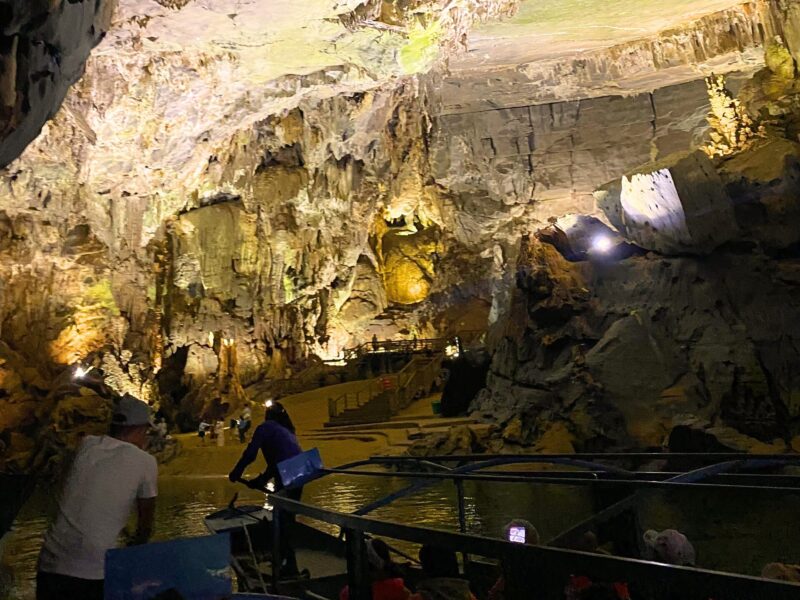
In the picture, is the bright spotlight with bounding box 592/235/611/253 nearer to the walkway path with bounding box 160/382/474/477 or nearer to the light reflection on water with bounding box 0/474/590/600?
the walkway path with bounding box 160/382/474/477

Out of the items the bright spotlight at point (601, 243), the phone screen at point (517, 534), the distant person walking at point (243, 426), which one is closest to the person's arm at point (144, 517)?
the phone screen at point (517, 534)

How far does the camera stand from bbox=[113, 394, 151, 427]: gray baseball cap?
2809 millimetres

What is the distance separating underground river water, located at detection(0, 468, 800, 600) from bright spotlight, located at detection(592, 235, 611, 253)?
6.95 metres

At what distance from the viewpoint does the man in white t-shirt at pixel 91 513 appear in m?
2.59

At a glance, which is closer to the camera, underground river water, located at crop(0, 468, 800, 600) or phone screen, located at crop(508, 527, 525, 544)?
phone screen, located at crop(508, 527, 525, 544)

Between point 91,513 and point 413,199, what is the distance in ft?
71.7

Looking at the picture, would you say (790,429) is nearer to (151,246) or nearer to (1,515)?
(1,515)

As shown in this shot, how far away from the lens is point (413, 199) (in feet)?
78.6

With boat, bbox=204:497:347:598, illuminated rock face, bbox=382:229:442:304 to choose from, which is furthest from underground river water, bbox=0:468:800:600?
illuminated rock face, bbox=382:229:442:304

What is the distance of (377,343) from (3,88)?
800 inches

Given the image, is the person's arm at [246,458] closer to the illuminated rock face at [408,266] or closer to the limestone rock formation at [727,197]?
the limestone rock formation at [727,197]

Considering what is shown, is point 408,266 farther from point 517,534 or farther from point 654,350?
point 517,534

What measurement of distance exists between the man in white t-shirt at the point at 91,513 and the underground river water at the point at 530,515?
10.5ft

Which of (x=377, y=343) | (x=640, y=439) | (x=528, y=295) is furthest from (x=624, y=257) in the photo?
(x=377, y=343)
